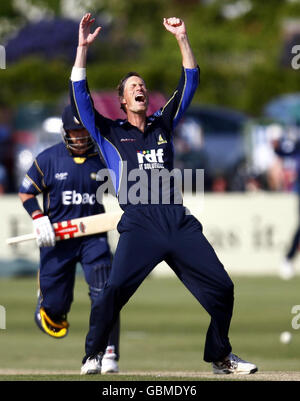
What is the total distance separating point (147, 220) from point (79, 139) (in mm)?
2368

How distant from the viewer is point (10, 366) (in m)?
11.7

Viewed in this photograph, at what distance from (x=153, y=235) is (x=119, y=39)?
134 feet

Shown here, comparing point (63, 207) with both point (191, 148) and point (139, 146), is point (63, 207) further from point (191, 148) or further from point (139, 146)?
point (191, 148)

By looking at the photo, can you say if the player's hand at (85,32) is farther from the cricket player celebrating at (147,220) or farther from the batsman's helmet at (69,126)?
the batsman's helmet at (69,126)

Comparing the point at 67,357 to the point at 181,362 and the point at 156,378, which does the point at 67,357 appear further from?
the point at 156,378

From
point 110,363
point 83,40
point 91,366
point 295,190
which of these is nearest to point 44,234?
point 110,363

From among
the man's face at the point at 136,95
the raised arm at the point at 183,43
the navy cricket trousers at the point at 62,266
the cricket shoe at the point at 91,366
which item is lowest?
the cricket shoe at the point at 91,366

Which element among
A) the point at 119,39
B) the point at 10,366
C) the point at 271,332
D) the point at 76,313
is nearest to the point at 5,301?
the point at 76,313

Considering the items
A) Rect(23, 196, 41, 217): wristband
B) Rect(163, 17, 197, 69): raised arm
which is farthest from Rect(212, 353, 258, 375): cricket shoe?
Rect(23, 196, 41, 217): wristband

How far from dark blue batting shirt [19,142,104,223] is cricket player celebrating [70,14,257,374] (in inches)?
73.5

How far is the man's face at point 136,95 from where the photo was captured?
362 inches

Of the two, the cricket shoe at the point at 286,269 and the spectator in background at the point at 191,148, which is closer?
the cricket shoe at the point at 286,269

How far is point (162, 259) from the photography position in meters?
8.86

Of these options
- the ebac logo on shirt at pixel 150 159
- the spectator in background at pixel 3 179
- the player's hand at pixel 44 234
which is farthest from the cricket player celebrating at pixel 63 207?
the spectator in background at pixel 3 179
